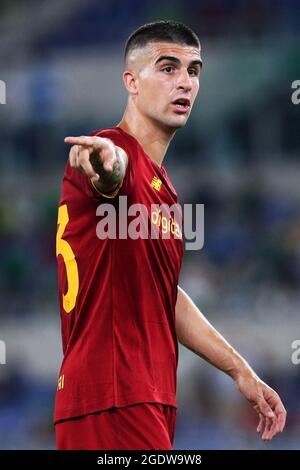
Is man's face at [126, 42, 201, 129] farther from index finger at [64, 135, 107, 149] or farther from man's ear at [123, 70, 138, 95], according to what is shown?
index finger at [64, 135, 107, 149]

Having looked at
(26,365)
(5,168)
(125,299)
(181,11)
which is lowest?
(26,365)

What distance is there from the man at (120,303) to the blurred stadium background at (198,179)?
206 inches

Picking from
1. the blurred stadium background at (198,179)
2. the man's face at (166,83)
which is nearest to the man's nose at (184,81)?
the man's face at (166,83)

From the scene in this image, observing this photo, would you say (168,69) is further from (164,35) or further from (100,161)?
(100,161)

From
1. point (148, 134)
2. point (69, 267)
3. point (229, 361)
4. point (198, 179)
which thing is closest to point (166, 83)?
point (148, 134)

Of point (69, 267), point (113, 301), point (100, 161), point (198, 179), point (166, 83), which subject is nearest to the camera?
point (100, 161)

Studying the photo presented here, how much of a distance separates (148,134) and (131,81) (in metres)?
0.24

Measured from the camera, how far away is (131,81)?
3941 millimetres

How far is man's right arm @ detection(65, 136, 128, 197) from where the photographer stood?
296cm

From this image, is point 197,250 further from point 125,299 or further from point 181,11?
point 125,299

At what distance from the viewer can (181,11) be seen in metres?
12.6
